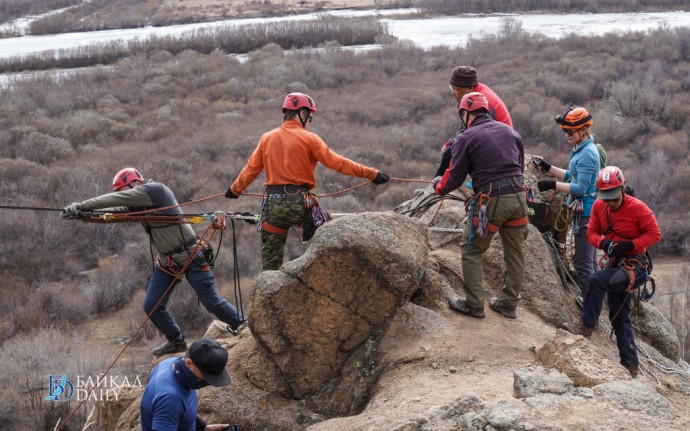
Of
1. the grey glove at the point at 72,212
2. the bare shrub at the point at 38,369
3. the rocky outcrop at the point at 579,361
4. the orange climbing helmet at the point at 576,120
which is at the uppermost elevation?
the orange climbing helmet at the point at 576,120

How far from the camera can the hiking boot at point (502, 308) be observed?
677 centimetres

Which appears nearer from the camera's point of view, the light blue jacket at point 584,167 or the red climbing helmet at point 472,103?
the red climbing helmet at point 472,103

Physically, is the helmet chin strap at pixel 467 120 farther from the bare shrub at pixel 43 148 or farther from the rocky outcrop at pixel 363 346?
the bare shrub at pixel 43 148

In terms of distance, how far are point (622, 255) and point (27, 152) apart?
21368 millimetres

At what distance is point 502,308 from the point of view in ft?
22.4

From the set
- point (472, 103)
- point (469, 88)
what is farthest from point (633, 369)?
point (469, 88)

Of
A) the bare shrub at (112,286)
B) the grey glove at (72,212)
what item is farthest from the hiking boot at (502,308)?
the bare shrub at (112,286)

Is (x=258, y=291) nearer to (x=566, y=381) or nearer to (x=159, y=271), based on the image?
(x=159, y=271)

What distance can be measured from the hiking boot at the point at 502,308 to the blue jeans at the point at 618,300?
2.62 feet

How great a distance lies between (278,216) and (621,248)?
334cm

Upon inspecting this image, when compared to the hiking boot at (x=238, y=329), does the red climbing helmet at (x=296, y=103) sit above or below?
above

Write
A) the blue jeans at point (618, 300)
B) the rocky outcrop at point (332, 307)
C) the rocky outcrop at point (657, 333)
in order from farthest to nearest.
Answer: the rocky outcrop at point (657, 333), the blue jeans at point (618, 300), the rocky outcrop at point (332, 307)

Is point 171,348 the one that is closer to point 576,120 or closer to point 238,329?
point 238,329

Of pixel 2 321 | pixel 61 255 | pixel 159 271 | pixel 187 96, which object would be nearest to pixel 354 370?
pixel 159 271
